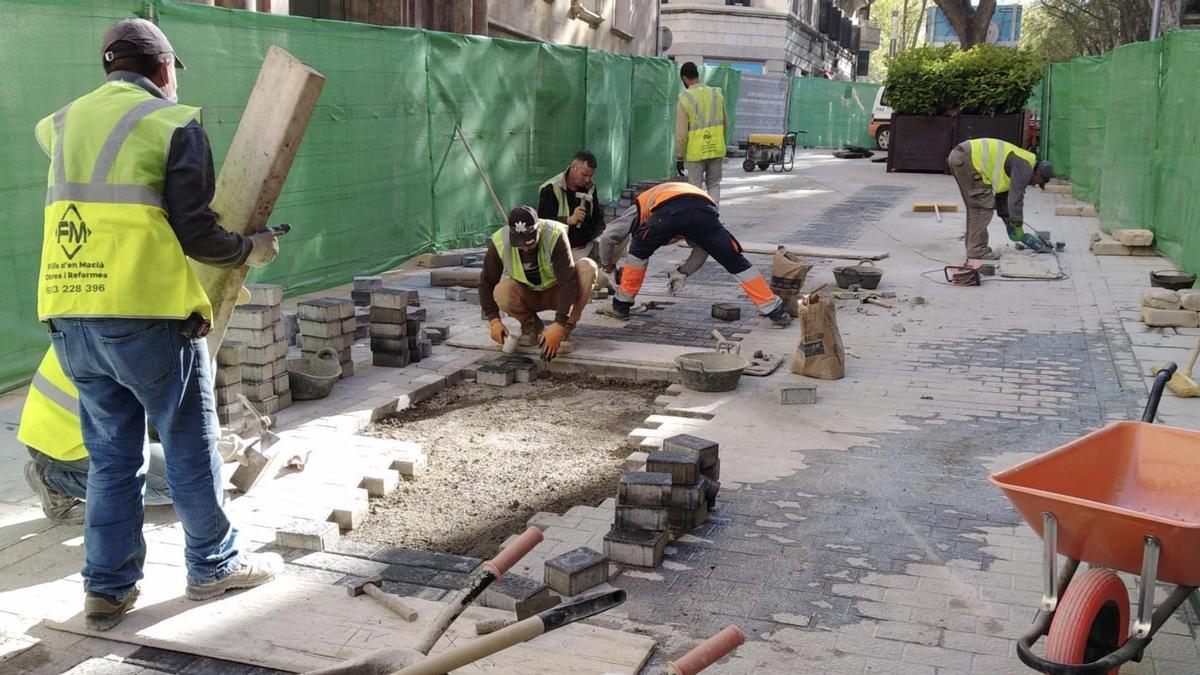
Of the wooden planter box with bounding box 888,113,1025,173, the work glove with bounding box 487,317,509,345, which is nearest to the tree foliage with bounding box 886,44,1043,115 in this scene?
the wooden planter box with bounding box 888,113,1025,173

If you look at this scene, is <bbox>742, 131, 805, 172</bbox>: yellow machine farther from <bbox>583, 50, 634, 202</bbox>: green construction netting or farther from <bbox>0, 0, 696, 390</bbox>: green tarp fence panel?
<bbox>0, 0, 696, 390</bbox>: green tarp fence panel

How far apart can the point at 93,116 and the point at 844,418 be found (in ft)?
15.2

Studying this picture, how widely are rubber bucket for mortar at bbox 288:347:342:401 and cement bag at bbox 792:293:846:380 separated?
125 inches

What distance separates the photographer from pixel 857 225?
1595cm

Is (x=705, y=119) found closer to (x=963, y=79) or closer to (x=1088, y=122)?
(x=1088, y=122)

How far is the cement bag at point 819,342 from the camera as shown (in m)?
7.38

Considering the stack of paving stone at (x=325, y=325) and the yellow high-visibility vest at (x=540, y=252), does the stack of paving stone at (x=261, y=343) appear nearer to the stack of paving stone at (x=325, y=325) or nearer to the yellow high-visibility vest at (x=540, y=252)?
the stack of paving stone at (x=325, y=325)

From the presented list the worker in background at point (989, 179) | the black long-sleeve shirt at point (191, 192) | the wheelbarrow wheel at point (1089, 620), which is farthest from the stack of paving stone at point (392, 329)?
the worker in background at point (989, 179)

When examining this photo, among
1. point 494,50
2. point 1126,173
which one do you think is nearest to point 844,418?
point 494,50

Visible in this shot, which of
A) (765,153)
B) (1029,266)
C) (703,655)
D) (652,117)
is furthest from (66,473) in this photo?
(765,153)

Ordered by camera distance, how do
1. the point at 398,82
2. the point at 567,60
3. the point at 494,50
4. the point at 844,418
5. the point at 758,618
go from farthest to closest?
the point at 567,60
the point at 494,50
the point at 398,82
the point at 844,418
the point at 758,618

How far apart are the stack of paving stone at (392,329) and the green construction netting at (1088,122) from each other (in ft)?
40.0

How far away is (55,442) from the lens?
427cm

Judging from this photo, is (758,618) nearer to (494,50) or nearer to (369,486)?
(369,486)
